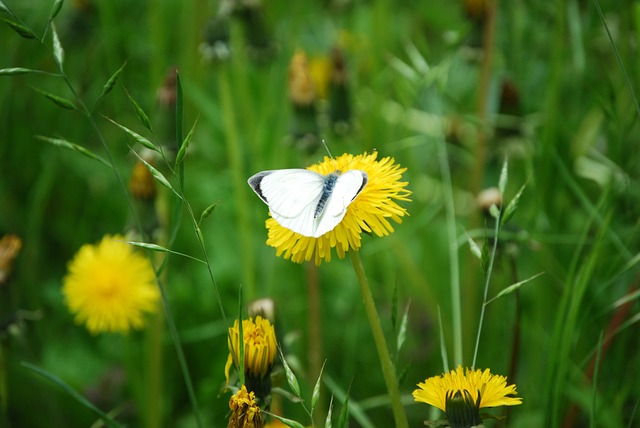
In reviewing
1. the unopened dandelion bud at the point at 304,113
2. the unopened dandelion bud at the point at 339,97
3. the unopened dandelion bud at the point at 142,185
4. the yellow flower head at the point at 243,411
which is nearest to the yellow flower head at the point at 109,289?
the unopened dandelion bud at the point at 142,185

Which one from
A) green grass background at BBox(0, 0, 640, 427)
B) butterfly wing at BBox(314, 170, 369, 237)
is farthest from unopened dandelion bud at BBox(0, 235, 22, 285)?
butterfly wing at BBox(314, 170, 369, 237)

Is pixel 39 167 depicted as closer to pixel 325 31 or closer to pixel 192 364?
pixel 192 364

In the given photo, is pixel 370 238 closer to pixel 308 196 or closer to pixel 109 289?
pixel 109 289

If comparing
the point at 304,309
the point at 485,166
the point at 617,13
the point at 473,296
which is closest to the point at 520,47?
the point at 617,13

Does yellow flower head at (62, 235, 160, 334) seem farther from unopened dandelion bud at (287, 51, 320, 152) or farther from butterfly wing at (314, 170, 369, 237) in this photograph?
butterfly wing at (314, 170, 369, 237)

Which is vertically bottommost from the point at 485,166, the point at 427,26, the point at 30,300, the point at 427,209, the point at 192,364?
the point at 192,364

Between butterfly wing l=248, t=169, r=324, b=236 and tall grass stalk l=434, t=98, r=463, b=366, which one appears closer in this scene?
butterfly wing l=248, t=169, r=324, b=236

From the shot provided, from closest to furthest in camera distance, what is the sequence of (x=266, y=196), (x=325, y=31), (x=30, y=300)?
(x=266, y=196)
(x=30, y=300)
(x=325, y=31)
